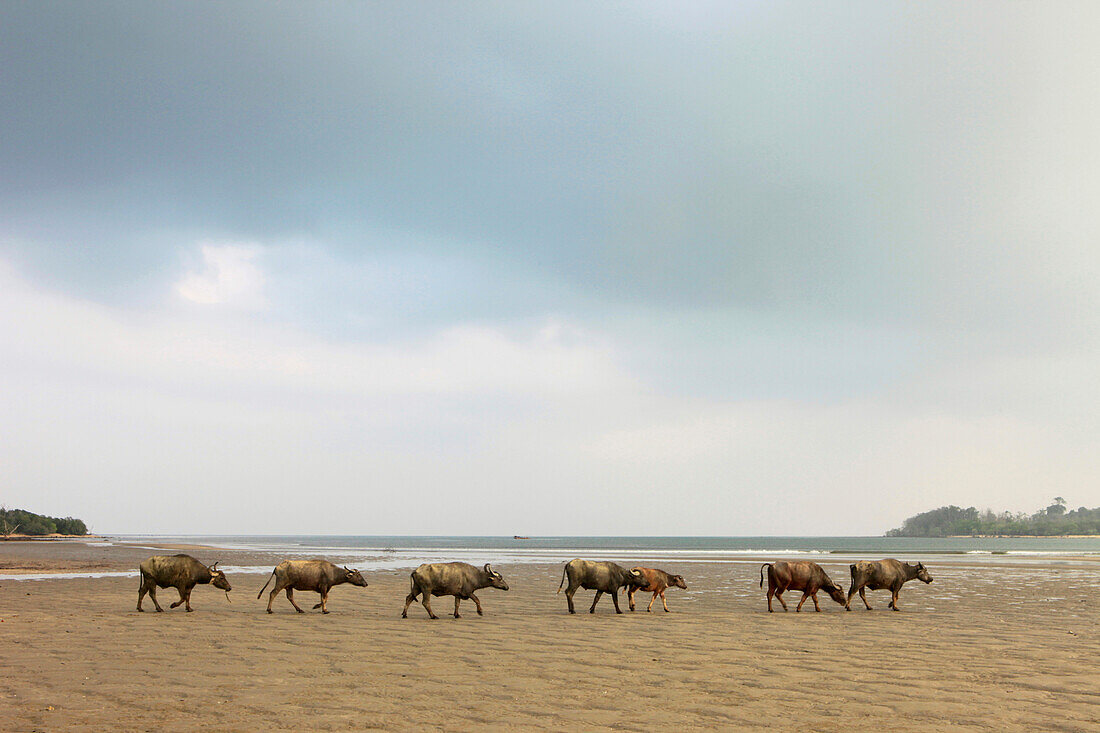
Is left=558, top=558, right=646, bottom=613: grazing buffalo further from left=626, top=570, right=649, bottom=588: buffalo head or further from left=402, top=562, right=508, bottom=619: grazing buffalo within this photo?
left=402, top=562, right=508, bottom=619: grazing buffalo

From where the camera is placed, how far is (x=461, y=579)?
18.2m

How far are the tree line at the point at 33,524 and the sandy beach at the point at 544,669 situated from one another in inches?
4792

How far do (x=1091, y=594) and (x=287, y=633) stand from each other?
2792 cm

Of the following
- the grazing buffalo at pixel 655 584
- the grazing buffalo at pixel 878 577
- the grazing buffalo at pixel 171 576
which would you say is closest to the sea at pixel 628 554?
the grazing buffalo at pixel 171 576

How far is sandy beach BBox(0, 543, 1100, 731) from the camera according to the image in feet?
27.4

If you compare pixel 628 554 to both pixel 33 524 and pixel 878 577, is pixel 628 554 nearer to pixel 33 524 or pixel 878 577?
pixel 878 577

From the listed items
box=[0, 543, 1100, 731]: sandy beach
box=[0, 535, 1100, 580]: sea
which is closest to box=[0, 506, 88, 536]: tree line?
box=[0, 535, 1100, 580]: sea

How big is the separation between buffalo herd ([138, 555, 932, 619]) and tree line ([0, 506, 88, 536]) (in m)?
123

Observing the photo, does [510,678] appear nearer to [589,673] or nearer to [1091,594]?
[589,673]

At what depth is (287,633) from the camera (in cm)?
1486

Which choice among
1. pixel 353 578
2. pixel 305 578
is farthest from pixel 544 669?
pixel 353 578

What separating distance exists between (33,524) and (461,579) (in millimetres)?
134430

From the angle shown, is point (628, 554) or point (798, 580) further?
point (628, 554)

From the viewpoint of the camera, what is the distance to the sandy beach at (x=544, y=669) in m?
8.34
